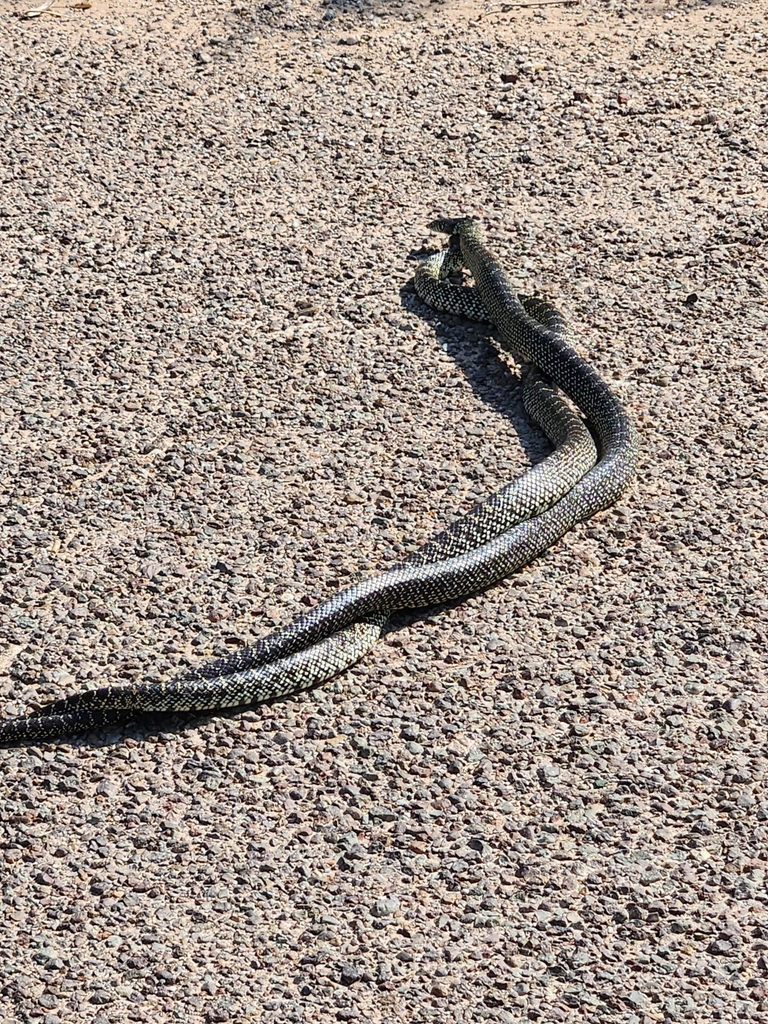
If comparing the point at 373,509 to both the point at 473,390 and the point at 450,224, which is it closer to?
the point at 473,390

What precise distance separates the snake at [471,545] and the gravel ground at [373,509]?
0.10 m

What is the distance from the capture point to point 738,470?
20.6 feet

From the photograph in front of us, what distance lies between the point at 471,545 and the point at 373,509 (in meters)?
0.54

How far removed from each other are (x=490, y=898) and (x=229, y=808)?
0.96 metres

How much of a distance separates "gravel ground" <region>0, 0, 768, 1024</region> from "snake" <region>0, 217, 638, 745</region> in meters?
0.10

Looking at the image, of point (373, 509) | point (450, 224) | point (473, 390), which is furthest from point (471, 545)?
point (450, 224)

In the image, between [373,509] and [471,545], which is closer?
[471,545]

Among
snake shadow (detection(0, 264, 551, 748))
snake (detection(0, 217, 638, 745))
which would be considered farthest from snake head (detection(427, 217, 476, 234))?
snake (detection(0, 217, 638, 745))

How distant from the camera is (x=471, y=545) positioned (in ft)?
19.0

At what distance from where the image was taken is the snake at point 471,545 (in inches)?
200

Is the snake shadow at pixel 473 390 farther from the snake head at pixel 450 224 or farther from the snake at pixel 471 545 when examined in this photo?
the snake head at pixel 450 224

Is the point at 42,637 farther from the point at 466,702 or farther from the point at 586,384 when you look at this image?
the point at 586,384

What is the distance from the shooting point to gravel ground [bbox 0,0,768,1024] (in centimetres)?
435

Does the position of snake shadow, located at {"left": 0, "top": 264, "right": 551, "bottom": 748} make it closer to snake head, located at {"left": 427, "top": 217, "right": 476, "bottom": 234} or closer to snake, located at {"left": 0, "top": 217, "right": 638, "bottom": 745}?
snake, located at {"left": 0, "top": 217, "right": 638, "bottom": 745}
